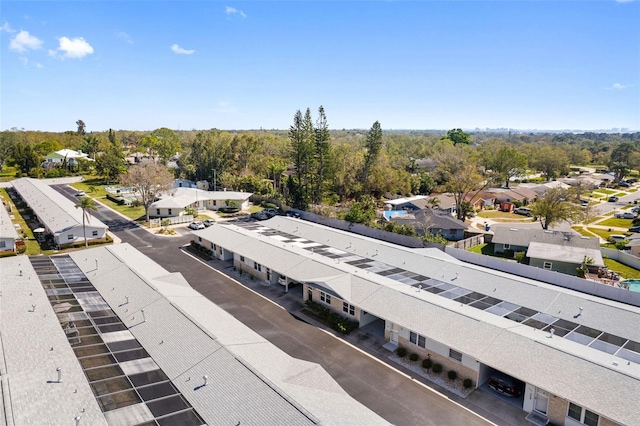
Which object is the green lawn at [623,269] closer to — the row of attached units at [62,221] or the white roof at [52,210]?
the row of attached units at [62,221]

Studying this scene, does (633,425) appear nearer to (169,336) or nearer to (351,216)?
(169,336)

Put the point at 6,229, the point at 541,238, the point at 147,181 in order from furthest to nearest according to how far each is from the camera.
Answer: the point at 147,181, the point at 6,229, the point at 541,238

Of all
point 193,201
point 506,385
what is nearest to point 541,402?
point 506,385

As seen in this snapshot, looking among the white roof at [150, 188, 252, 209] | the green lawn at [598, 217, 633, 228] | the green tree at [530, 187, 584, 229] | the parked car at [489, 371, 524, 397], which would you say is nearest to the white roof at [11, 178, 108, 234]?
the white roof at [150, 188, 252, 209]

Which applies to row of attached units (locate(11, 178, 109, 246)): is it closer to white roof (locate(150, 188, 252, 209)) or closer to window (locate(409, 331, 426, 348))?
white roof (locate(150, 188, 252, 209))

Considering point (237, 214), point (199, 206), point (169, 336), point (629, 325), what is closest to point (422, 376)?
point (629, 325)

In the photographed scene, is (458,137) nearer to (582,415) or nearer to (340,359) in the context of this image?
(340,359)
